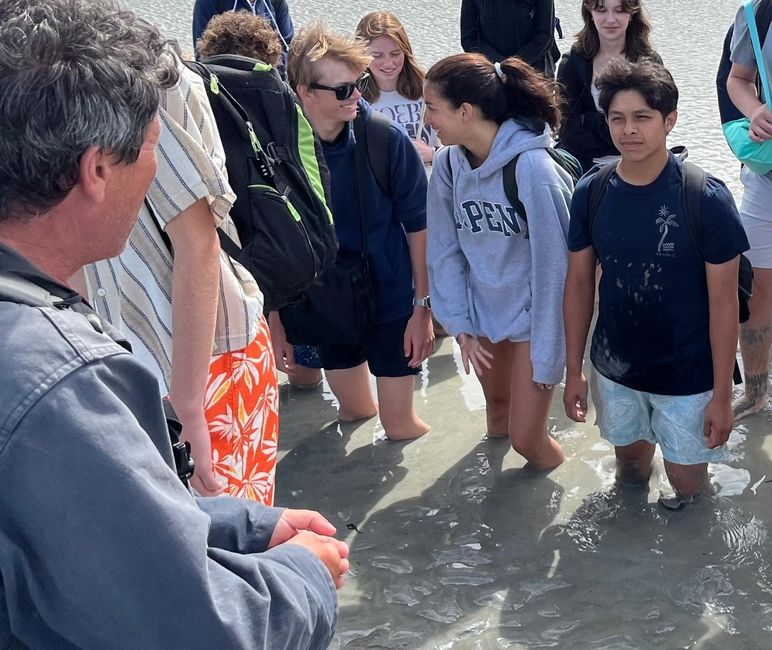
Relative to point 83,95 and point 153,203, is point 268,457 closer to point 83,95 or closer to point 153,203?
point 153,203

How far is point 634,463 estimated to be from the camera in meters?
3.71

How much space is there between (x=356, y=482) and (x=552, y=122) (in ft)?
5.19

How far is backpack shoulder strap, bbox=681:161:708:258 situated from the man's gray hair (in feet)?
7.15

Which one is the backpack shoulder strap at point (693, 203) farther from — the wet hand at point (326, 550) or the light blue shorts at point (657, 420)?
the wet hand at point (326, 550)

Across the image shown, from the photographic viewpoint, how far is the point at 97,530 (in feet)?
3.59

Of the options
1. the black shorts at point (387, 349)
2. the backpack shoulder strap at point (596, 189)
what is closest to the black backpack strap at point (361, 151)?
the black shorts at point (387, 349)

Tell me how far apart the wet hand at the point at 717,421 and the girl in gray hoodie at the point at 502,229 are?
544 mm

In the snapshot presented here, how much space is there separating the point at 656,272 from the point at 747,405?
1.24 meters

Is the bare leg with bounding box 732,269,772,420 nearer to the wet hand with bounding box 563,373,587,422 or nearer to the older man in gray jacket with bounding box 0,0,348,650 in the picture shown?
the wet hand with bounding box 563,373,587,422

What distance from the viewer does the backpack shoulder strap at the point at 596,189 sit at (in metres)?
3.29

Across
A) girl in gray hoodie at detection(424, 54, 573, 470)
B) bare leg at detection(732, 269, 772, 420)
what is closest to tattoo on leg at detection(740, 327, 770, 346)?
bare leg at detection(732, 269, 772, 420)

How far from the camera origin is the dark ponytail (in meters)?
3.54

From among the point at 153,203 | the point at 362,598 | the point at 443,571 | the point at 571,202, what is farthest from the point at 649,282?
the point at 153,203

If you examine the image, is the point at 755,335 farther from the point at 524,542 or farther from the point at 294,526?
the point at 294,526
